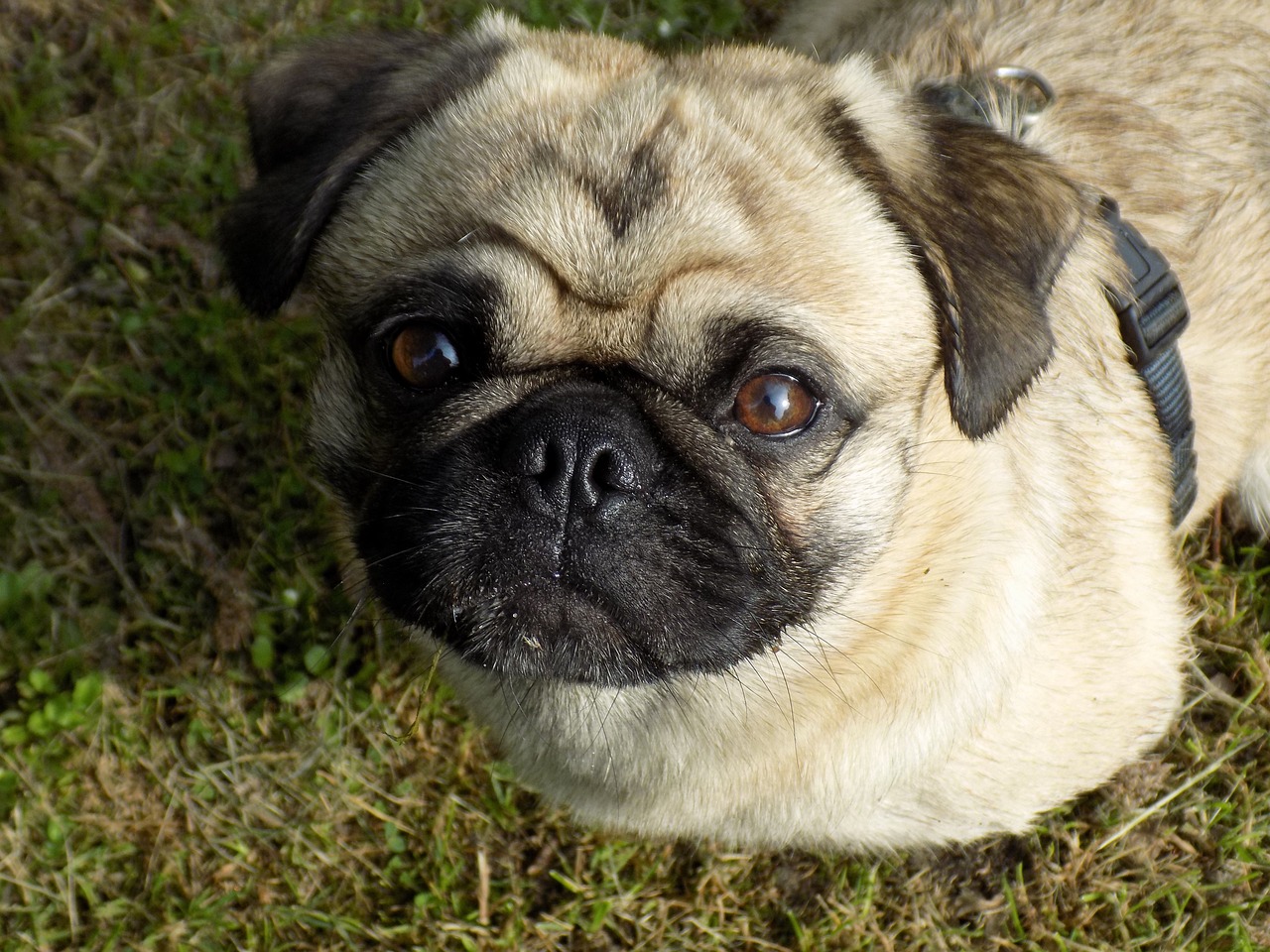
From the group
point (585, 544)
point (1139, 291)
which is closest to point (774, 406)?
point (585, 544)

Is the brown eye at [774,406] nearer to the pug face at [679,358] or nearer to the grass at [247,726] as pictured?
the pug face at [679,358]

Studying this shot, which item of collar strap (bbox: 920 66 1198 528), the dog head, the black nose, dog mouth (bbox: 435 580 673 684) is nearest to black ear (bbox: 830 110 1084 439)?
the dog head

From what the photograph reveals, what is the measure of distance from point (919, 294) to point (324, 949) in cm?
255

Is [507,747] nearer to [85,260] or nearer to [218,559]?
[218,559]

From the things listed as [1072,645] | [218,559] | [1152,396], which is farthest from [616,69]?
[218,559]

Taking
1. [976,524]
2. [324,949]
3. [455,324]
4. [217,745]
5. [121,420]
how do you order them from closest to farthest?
A: [455,324] → [976,524] → [324,949] → [217,745] → [121,420]

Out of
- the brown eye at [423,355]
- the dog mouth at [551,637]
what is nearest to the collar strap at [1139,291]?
the brown eye at [423,355]

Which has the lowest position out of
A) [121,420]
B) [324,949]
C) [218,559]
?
[324,949]

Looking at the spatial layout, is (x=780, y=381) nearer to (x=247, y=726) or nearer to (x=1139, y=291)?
(x=1139, y=291)

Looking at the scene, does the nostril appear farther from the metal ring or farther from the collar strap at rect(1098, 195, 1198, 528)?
the metal ring

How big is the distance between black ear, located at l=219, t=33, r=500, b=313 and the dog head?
1 centimetres

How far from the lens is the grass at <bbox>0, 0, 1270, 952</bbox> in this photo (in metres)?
3.29

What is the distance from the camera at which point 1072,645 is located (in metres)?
2.60

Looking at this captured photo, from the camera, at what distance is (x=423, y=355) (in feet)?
6.92
